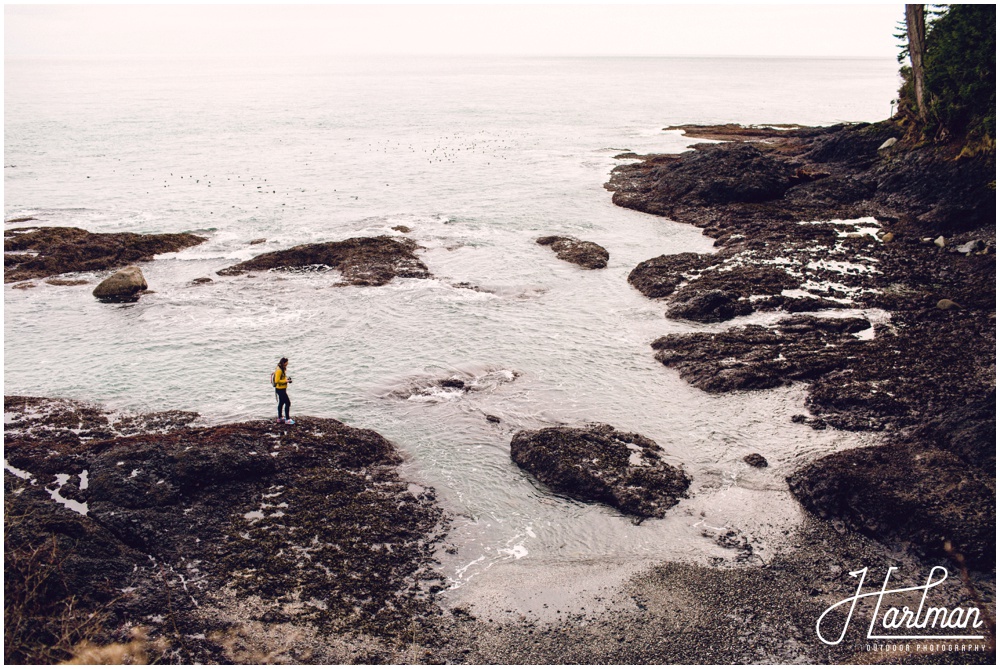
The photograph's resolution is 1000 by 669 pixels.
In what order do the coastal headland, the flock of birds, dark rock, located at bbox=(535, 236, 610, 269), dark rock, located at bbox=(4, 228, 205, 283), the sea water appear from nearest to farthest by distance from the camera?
the coastal headland → the sea water → dark rock, located at bbox=(4, 228, 205, 283) → dark rock, located at bbox=(535, 236, 610, 269) → the flock of birds

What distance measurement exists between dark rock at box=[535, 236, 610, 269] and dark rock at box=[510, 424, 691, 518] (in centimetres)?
1785

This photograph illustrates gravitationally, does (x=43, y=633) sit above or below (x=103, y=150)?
below

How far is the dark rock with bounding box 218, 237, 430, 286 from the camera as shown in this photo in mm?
36688

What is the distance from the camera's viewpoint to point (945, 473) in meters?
17.7

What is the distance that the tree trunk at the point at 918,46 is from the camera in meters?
46.6

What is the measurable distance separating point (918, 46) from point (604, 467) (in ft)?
146

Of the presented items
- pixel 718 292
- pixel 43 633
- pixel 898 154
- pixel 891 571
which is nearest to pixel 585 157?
pixel 898 154

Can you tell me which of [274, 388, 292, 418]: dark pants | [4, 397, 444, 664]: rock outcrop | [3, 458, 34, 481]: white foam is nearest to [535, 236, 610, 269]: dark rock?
[4, 397, 444, 664]: rock outcrop

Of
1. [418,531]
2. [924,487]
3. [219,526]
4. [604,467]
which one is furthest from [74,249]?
[924,487]

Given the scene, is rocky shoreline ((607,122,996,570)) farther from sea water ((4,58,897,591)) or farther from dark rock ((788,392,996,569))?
sea water ((4,58,897,591))

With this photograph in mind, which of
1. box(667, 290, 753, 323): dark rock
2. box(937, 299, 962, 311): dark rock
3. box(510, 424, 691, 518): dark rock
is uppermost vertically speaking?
box(937, 299, 962, 311): dark rock

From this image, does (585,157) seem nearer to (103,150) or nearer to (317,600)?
(103,150)

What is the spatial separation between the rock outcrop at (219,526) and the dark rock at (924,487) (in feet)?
34.9

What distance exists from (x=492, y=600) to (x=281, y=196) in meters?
47.2
